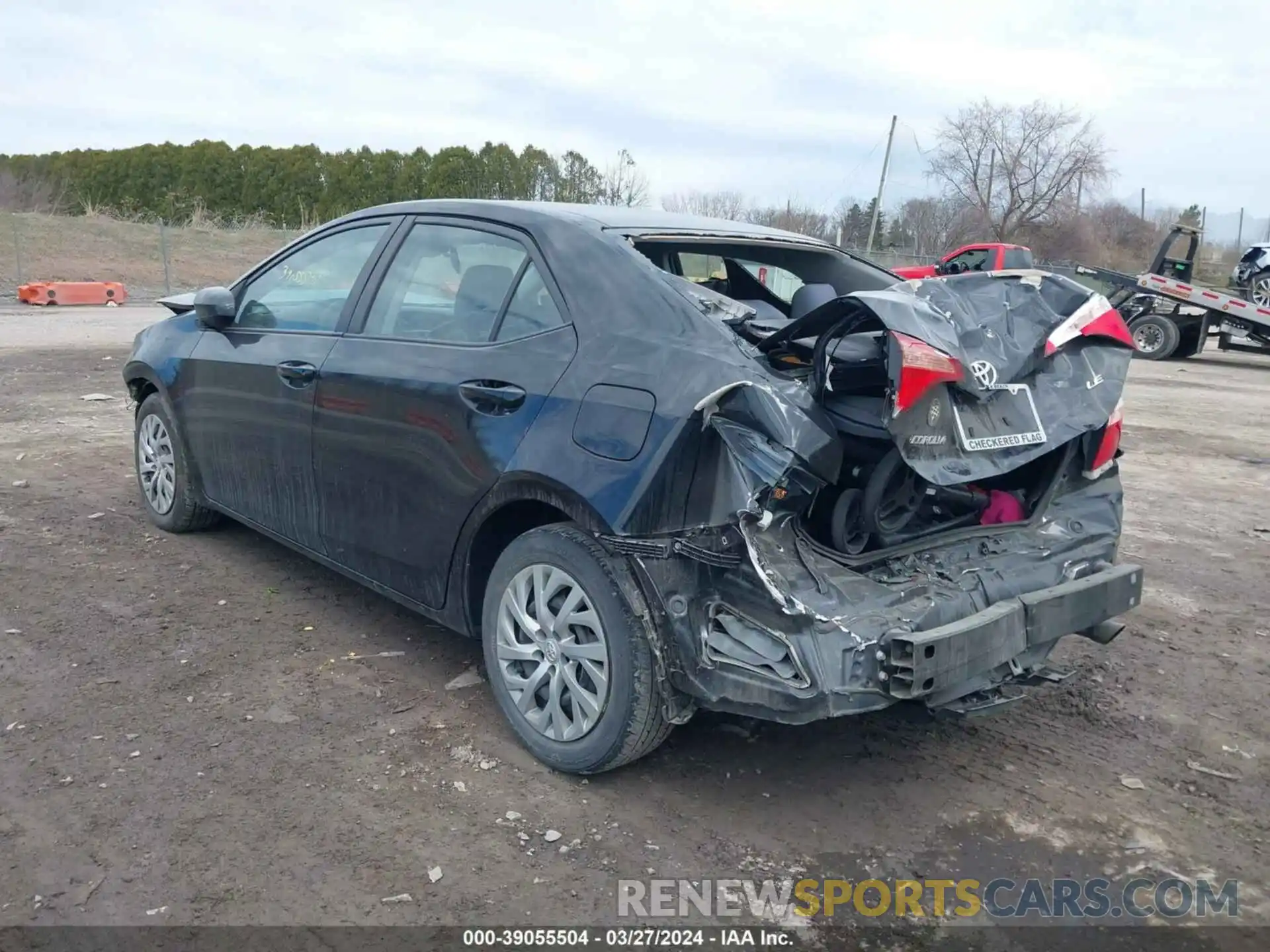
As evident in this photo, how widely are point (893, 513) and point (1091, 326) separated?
0.95 metres

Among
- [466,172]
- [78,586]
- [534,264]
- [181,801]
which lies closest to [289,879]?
[181,801]

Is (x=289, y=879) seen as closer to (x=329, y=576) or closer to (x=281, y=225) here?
(x=329, y=576)

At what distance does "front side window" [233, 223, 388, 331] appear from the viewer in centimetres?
419

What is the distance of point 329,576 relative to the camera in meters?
4.91

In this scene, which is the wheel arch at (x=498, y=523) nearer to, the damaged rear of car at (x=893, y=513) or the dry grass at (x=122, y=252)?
the damaged rear of car at (x=893, y=513)

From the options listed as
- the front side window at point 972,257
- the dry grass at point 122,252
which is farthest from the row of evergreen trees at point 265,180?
the front side window at point 972,257

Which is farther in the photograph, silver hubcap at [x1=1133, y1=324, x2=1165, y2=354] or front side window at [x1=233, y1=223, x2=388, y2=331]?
silver hubcap at [x1=1133, y1=324, x2=1165, y2=354]

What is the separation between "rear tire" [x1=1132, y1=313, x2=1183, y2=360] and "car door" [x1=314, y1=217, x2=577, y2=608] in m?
17.0

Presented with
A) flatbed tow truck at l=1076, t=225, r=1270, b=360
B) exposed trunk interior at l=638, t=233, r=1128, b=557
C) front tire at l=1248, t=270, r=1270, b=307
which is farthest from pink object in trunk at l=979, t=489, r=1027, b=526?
front tire at l=1248, t=270, r=1270, b=307

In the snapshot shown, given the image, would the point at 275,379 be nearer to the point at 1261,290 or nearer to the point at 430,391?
the point at 430,391

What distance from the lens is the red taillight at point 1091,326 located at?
134 inches

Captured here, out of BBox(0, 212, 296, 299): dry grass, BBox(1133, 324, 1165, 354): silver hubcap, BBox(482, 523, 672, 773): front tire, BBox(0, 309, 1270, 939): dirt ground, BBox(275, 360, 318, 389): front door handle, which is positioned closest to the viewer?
BBox(0, 309, 1270, 939): dirt ground

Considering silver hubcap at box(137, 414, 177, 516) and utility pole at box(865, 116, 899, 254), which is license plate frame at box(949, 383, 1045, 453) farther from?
utility pole at box(865, 116, 899, 254)

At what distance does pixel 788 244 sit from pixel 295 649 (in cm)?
255
